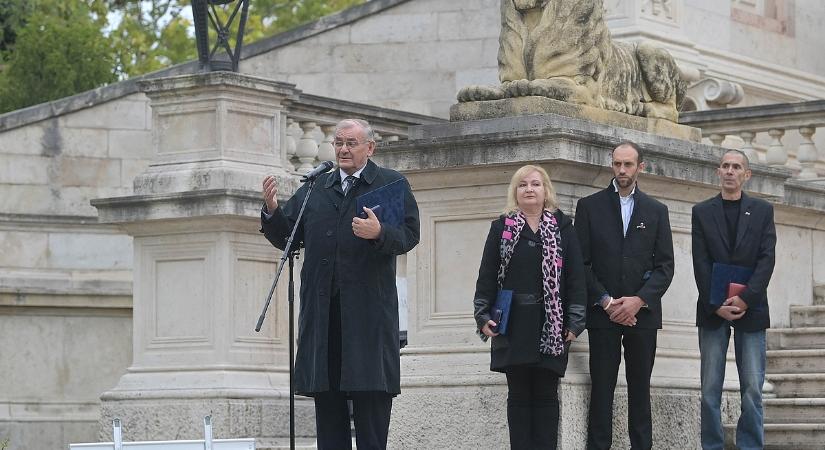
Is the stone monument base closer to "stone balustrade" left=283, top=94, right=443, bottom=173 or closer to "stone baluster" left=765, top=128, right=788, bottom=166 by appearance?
"stone balustrade" left=283, top=94, right=443, bottom=173

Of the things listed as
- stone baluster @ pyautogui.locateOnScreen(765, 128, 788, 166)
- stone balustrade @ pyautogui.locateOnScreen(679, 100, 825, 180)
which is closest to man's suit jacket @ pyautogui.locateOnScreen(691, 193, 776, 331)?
stone balustrade @ pyautogui.locateOnScreen(679, 100, 825, 180)

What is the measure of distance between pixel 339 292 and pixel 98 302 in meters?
8.40

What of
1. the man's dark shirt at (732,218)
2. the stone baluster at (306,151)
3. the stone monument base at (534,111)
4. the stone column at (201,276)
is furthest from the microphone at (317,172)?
the stone baluster at (306,151)

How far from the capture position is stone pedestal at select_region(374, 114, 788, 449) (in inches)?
470

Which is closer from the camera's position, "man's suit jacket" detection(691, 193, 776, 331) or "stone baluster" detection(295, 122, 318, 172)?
"man's suit jacket" detection(691, 193, 776, 331)

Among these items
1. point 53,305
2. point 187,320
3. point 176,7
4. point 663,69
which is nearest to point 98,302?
point 53,305

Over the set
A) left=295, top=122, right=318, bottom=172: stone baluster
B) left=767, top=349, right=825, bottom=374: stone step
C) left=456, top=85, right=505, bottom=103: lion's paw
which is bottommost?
left=767, top=349, right=825, bottom=374: stone step

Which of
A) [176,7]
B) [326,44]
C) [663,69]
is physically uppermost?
[176,7]

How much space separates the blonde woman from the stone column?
153 inches

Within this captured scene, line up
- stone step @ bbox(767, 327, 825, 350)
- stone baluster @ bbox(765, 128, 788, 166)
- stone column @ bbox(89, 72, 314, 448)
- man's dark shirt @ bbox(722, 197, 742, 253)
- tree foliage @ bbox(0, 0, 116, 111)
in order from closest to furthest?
man's dark shirt @ bbox(722, 197, 742, 253) → stone step @ bbox(767, 327, 825, 350) → stone column @ bbox(89, 72, 314, 448) → stone baluster @ bbox(765, 128, 788, 166) → tree foliage @ bbox(0, 0, 116, 111)

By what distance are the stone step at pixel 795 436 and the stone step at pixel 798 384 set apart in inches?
32.4

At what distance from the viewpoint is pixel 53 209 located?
1884 cm

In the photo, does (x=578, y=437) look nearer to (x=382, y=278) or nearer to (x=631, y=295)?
(x=631, y=295)

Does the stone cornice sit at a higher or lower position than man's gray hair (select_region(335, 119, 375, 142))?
higher
